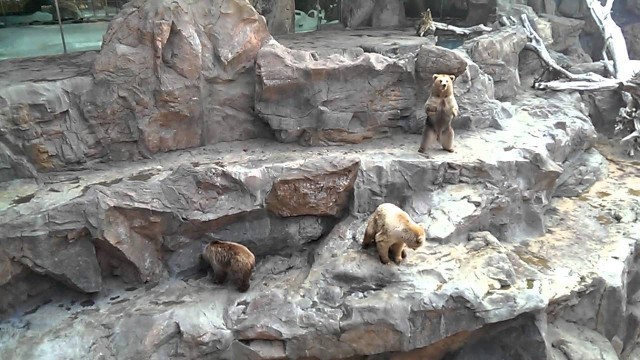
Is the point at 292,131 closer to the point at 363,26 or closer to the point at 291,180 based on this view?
the point at 291,180

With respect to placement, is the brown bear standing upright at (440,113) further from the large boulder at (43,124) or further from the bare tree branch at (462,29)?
the large boulder at (43,124)

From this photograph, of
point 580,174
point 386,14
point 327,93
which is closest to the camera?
point 327,93

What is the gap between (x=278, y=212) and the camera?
6.78 m

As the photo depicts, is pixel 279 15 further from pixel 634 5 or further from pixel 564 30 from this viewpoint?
pixel 634 5

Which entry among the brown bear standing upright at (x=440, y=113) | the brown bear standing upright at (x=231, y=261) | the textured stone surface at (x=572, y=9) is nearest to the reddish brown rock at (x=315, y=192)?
the brown bear standing upright at (x=231, y=261)

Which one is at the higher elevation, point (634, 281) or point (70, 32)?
point (70, 32)

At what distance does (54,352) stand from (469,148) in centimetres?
594

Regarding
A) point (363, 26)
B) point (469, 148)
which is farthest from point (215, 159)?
point (363, 26)

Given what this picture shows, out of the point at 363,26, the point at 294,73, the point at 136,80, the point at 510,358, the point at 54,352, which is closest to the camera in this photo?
the point at 54,352

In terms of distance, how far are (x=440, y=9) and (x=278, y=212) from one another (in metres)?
8.79

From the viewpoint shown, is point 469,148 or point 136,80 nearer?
point 136,80

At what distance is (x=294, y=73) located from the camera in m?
7.51

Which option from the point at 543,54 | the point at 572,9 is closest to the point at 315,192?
the point at 543,54

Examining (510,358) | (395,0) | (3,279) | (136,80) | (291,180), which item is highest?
(395,0)
